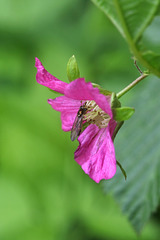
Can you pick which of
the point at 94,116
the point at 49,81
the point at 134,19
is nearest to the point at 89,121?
the point at 94,116

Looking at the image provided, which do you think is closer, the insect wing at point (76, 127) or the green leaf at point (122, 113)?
the green leaf at point (122, 113)

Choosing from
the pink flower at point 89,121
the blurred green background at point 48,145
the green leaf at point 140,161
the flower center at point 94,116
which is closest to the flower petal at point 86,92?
the pink flower at point 89,121

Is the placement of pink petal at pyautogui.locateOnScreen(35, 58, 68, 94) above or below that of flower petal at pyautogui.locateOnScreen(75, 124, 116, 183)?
above

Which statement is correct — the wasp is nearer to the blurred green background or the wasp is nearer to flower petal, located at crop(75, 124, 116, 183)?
flower petal, located at crop(75, 124, 116, 183)

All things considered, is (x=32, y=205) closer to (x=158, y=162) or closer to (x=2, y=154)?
(x=2, y=154)

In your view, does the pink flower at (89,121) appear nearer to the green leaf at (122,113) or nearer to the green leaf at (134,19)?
the green leaf at (122,113)

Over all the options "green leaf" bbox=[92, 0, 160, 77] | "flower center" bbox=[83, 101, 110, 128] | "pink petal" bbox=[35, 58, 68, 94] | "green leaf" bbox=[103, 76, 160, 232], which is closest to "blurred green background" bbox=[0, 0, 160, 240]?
"green leaf" bbox=[103, 76, 160, 232]
